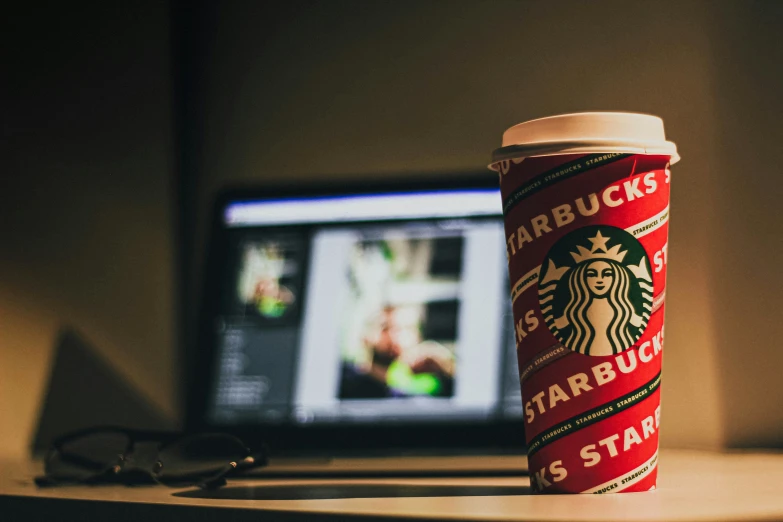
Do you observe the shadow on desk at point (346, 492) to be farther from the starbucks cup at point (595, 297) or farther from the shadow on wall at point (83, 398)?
the shadow on wall at point (83, 398)

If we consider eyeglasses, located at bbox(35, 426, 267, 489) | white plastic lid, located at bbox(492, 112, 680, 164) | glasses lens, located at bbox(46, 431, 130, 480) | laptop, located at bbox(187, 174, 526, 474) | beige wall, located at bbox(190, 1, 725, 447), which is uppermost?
beige wall, located at bbox(190, 1, 725, 447)

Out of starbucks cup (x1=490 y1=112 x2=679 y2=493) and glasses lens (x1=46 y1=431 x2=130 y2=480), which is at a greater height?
starbucks cup (x1=490 y1=112 x2=679 y2=493)

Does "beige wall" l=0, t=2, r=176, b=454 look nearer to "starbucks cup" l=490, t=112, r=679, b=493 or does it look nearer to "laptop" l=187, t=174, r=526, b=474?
"laptop" l=187, t=174, r=526, b=474

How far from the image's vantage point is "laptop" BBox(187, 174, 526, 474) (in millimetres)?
710

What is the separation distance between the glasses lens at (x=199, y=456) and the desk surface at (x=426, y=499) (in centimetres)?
2

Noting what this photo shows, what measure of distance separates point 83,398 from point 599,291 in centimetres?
67

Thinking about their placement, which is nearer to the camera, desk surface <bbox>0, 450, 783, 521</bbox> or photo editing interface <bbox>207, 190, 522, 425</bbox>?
desk surface <bbox>0, 450, 783, 521</bbox>

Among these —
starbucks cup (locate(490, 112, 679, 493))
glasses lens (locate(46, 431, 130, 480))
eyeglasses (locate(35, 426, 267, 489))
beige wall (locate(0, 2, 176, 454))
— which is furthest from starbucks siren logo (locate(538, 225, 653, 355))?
beige wall (locate(0, 2, 176, 454))

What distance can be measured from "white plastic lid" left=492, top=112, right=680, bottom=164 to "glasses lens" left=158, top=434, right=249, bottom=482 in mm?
306

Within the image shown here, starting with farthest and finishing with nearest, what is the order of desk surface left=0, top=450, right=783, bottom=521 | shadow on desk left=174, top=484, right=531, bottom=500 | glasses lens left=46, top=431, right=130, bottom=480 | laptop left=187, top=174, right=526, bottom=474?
laptop left=187, top=174, right=526, bottom=474 → glasses lens left=46, top=431, right=130, bottom=480 → shadow on desk left=174, top=484, right=531, bottom=500 → desk surface left=0, top=450, right=783, bottom=521

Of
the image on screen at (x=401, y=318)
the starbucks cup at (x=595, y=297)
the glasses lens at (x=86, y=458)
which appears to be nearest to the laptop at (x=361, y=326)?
the image on screen at (x=401, y=318)

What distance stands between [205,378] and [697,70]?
68 cm

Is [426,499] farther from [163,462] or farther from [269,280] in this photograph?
[269,280]

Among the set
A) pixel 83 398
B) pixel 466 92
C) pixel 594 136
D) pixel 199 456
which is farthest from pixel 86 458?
pixel 466 92
